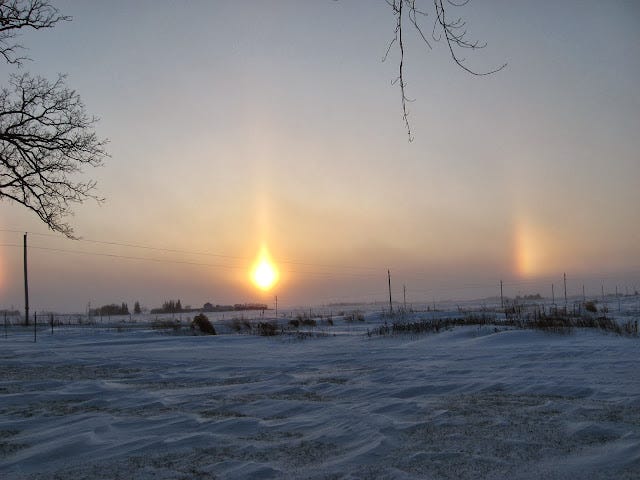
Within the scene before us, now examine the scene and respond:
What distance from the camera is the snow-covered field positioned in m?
3.49

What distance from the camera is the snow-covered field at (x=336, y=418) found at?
349 cm

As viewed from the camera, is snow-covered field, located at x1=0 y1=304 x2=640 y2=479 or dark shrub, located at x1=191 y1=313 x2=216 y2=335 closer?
snow-covered field, located at x1=0 y1=304 x2=640 y2=479

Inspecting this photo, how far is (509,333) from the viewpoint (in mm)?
12945

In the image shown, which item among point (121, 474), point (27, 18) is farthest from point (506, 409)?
point (27, 18)

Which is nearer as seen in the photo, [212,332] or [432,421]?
[432,421]

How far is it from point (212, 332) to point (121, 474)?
20.2m

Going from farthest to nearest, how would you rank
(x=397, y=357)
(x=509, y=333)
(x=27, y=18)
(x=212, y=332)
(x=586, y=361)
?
(x=212, y=332), (x=509, y=333), (x=27, y=18), (x=397, y=357), (x=586, y=361)

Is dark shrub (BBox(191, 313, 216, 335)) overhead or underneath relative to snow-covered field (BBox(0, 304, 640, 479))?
underneath

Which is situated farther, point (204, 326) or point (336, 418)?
point (204, 326)

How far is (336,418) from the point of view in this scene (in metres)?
4.98

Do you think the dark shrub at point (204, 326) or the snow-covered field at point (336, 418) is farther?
the dark shrub at point (204, 326)

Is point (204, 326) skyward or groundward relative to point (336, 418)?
groundward

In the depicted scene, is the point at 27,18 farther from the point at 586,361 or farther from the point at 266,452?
the point at 586,361

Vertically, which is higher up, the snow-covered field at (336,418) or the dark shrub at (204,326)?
the snow-covered field at (336,418)
